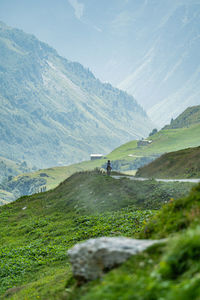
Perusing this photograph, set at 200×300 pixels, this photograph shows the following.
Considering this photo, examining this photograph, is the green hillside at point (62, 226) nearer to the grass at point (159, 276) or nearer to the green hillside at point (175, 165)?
the grass at point (159, 276)

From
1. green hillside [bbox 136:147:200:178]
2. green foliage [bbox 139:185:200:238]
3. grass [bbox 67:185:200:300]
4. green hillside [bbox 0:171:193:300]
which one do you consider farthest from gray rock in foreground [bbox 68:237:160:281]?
green hillside [bbox 136:147:200:178]

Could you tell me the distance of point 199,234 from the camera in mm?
10289

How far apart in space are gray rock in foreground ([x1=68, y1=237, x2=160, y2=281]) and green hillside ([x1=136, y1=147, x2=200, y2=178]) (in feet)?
148

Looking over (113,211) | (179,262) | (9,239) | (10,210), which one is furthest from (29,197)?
(179,262)

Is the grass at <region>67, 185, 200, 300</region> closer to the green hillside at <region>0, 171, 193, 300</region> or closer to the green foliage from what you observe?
the green foliage

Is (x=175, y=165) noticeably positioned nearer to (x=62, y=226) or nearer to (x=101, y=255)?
(x=62, y=226)

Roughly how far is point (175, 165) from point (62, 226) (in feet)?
132

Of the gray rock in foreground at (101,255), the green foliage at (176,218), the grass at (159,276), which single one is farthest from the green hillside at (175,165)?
the grass at (159,276)

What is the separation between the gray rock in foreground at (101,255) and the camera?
39.3 ft

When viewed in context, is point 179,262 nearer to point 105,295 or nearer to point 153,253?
point 153,253

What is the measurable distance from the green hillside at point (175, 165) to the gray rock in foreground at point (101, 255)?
4520 cm

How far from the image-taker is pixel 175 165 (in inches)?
2968

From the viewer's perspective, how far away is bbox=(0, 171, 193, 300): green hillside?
2446cm

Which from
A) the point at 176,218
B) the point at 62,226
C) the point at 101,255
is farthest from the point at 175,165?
the point at 101,255
